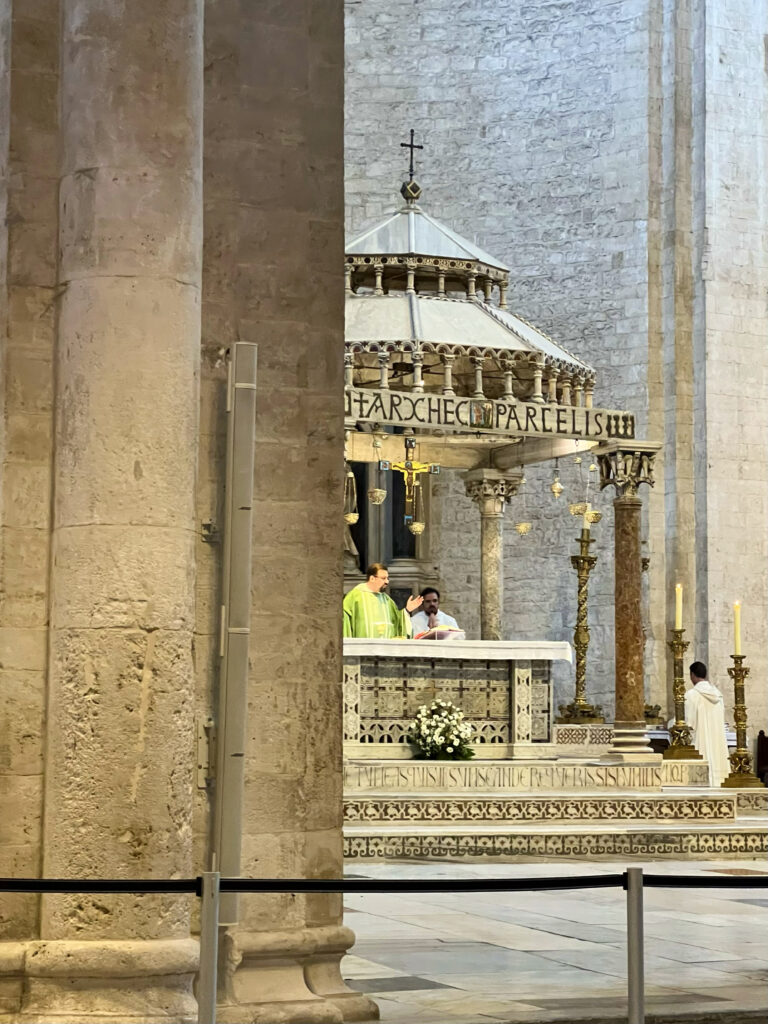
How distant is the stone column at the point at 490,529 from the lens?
1639 cm

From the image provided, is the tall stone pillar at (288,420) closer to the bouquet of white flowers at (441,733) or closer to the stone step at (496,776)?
the stone step at (496,776)

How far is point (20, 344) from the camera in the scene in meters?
5.33

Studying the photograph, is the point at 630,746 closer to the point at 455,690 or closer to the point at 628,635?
the point at 628,635

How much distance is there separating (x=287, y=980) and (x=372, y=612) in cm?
837

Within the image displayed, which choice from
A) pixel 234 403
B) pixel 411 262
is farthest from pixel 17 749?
pixel 411 262

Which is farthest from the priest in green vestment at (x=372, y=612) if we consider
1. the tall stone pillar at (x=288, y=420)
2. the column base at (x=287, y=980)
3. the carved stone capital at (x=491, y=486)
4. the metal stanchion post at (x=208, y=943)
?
the metal stanchion post at (x=208, y=943)

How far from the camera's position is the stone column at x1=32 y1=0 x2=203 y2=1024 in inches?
194

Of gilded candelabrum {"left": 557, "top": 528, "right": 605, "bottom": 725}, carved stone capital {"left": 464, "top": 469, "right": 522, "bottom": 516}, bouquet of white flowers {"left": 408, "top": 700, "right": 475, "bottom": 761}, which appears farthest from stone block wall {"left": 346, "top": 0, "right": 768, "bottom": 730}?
bouquet of white flowers {"left": 408, "top": 700, "right": 475, "bottom": 761}

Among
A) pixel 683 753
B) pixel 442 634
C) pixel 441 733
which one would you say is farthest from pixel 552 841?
pixel 683 753

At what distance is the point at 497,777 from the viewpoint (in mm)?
13484

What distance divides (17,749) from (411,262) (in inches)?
404

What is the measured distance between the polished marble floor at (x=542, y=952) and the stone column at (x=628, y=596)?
3321 millimetres

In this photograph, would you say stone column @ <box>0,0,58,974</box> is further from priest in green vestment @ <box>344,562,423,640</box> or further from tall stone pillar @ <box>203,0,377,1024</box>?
priest in green vestment @ <box>344,562,423,640</box>

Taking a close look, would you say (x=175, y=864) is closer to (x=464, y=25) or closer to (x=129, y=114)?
(x=129, y=114)
